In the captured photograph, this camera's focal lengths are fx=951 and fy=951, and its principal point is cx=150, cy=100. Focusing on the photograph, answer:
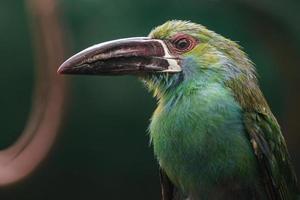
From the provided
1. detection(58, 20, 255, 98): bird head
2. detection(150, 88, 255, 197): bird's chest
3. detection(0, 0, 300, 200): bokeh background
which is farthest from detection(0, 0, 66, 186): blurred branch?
detection(150, 88, 255, 197): bird's chest

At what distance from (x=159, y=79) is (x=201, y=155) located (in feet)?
1.33

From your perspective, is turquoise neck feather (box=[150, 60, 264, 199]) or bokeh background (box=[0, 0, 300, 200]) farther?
bokeh background (box=[0, 0, 300, 200])

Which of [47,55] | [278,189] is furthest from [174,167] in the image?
[47,55]

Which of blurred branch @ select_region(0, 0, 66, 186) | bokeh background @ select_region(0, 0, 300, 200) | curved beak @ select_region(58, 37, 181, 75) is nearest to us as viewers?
curved beak @ select_region(58, 37, 181, 75)

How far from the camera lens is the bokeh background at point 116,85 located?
20.3 ft

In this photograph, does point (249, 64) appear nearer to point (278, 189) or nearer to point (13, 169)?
point (278, 189)

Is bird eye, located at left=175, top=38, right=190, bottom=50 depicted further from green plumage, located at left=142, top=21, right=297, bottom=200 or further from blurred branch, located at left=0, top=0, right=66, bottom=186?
blurred branch, located at left=0, top=0, right=66, bottom=186

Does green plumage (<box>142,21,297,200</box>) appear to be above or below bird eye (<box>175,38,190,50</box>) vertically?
below

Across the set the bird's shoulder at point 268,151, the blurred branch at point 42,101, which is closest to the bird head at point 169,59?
the bird's shoulder at point 268,151

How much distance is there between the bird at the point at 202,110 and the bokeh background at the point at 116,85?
66.3 inches

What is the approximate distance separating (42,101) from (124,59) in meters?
1.58

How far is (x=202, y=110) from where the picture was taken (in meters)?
4.27

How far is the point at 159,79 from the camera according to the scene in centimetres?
439

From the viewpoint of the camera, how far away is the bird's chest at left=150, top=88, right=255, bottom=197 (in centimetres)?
427
